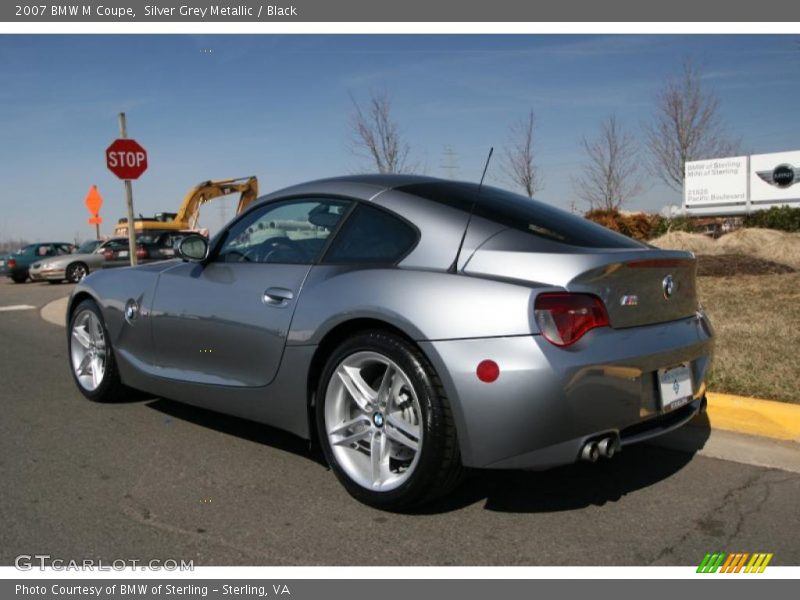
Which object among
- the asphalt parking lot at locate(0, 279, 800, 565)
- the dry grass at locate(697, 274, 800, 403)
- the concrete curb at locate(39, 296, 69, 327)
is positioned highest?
the dry grass at locate(697, 274, 800, 403)

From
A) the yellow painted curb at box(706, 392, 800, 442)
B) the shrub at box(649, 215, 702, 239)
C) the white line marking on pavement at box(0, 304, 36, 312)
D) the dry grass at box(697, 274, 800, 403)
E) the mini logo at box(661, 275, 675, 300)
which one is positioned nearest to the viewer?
the mini logo at box(661, 275, 675, 300)

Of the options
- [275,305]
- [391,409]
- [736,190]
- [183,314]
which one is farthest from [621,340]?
[736,190]

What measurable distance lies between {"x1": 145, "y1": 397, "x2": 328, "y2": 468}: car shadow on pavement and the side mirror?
1027 mm

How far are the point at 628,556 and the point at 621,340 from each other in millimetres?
830

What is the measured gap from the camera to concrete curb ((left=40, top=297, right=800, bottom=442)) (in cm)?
402

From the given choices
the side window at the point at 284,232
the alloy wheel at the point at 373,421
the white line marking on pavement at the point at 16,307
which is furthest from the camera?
the white line marking on pavement at the point at 16,307

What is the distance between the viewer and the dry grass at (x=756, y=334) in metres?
4.71

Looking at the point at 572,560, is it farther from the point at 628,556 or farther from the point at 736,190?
the point at 736,190

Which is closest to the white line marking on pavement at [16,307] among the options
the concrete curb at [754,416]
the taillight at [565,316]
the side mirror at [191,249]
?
the side mirror at [191,249]

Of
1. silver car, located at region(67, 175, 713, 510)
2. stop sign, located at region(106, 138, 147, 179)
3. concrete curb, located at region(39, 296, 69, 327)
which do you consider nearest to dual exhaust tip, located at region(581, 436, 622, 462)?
silver car, located at region(67, 175, 713, 510)

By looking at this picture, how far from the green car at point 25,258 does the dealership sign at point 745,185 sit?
2161 cm

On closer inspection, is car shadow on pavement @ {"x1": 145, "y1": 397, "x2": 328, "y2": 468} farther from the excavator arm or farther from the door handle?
the excavator arm

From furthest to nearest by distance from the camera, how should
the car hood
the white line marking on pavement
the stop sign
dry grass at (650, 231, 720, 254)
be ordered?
the car hood < dry grass at (650, 231, 720, 254) < the white line marking on pavement < the stop sign

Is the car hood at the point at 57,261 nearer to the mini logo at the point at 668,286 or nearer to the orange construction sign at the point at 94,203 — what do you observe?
the orange construction sign at the point at 94,203
